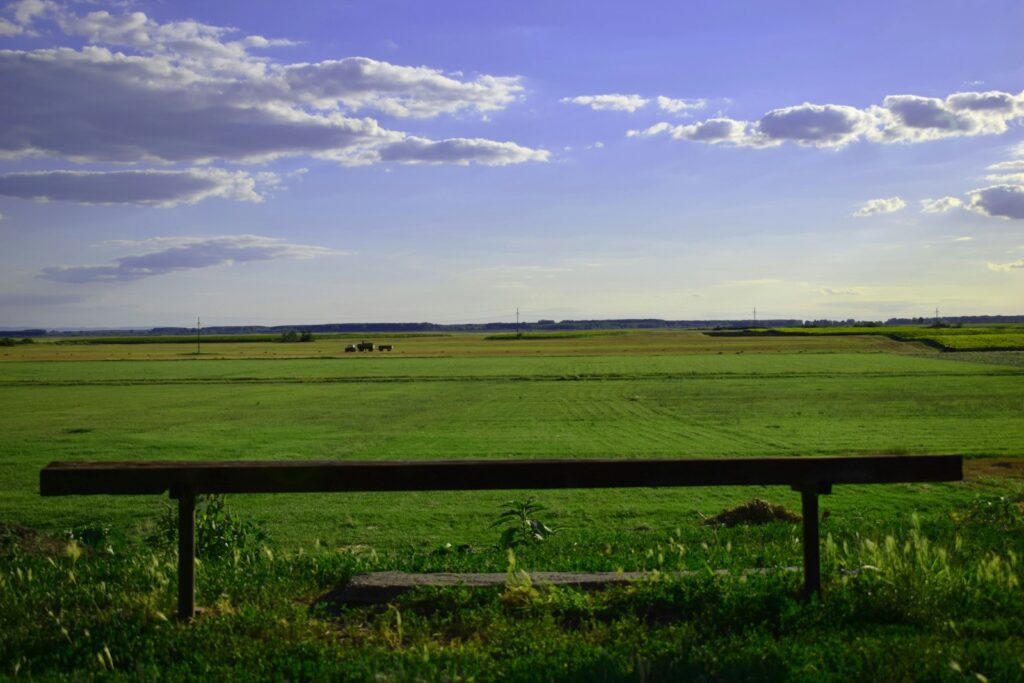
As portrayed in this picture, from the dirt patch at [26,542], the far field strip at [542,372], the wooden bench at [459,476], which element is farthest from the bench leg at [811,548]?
the far field strip at [542,372]

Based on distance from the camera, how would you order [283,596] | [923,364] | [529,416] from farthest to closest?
[923,364], [529,416], [283,596]

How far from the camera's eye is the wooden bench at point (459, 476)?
518 cm

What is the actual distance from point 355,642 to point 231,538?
3734mm

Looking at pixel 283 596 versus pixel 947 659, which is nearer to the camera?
pixel 947 659

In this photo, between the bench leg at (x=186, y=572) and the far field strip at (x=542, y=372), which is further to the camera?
the far field strip at (x=542, y=372)

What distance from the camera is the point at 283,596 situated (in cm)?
579

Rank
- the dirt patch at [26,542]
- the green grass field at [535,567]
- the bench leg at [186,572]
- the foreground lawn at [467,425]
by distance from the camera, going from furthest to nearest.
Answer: the foreground lawn at [467,425] < the dirt patch at [26,542] < the bench leg at [186,572] < the green grass field at [535,567]

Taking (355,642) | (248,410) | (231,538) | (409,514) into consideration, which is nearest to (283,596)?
(355,642)

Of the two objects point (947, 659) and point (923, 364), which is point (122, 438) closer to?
point (947, 659)

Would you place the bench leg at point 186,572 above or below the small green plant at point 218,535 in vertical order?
above

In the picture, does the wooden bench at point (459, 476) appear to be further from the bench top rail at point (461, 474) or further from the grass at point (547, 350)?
the grass at point (547, 350)

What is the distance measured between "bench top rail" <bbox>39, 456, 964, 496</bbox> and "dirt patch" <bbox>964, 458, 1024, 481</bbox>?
11.9 meters

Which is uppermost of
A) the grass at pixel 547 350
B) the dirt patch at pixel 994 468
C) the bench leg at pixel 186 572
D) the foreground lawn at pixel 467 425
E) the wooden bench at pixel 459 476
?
the wooden bench at pixel 459 476

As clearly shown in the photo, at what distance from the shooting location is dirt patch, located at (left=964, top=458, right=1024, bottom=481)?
52.3 feet
